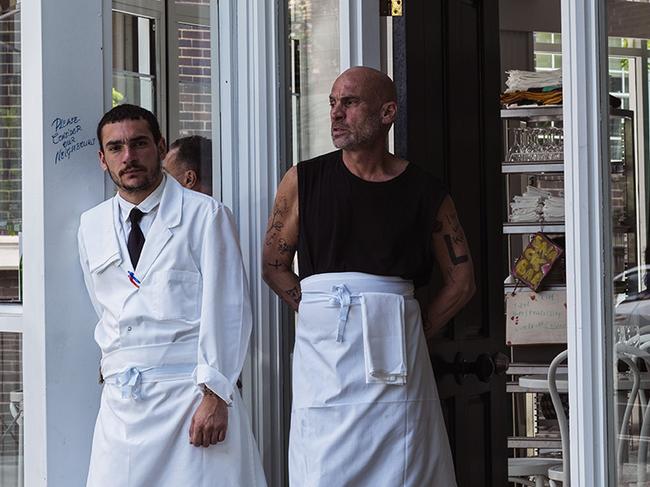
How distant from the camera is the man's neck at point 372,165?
10.1ft

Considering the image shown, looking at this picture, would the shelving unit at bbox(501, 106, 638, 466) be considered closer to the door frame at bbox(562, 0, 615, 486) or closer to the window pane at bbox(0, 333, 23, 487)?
the door frame at bbox(562, 0, 615, 486)

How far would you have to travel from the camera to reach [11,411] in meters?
3.74

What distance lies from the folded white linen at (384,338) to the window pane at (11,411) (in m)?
1.26

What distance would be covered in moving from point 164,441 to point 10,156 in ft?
3.96

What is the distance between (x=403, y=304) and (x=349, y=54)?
34.2 inches

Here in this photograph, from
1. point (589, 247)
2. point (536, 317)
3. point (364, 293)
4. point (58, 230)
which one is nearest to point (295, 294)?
point (364, 293)

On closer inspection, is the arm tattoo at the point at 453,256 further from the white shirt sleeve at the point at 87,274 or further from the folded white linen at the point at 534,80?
the folded white linen at the point at 534,80

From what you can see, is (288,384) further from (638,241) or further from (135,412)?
(638,241)

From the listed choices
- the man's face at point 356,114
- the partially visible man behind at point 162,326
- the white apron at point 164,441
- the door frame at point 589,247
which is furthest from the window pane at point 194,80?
the door frame at point 589,247

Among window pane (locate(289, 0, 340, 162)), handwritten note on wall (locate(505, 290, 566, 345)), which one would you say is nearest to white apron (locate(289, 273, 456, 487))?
window pane (locate(289, 0, 340, 162))

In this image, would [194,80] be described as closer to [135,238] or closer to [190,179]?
[190,179]

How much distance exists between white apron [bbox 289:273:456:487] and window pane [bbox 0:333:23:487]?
1.08m

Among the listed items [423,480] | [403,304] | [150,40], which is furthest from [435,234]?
[150,40]

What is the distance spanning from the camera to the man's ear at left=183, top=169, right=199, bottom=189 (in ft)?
12.0
